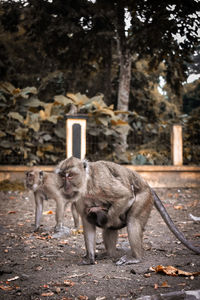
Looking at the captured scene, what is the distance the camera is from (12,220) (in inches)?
268

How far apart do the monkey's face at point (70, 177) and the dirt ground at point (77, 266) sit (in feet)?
2.91

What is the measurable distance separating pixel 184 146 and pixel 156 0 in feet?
25.3

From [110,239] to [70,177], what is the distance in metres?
1.03

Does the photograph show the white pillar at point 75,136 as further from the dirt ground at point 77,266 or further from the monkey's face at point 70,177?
the monkey's face at point 70,177

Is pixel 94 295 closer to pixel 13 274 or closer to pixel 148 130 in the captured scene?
pixel 13 274

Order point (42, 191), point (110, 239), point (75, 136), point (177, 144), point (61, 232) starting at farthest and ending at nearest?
point (177, 144)
point (75, 136)
point (42, 191)
point (61, 232)
point (110, 239)

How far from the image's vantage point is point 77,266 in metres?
3.86

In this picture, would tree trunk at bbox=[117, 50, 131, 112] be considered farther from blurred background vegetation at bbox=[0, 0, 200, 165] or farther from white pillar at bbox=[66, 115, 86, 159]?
white pillar at bbox=[66, 115, 86, 159]

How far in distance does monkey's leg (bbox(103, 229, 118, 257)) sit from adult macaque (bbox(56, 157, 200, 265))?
16 cm

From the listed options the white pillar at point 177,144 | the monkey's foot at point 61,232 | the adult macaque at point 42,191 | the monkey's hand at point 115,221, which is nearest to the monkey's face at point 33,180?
the adult macaque at point 42,191

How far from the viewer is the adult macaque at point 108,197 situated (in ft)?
12.4

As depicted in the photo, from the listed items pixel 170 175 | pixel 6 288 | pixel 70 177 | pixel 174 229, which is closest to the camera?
pixel 6 288

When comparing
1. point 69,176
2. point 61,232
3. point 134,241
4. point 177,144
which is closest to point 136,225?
point 134,241

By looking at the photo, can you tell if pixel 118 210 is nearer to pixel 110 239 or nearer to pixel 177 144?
pixel 110 239
